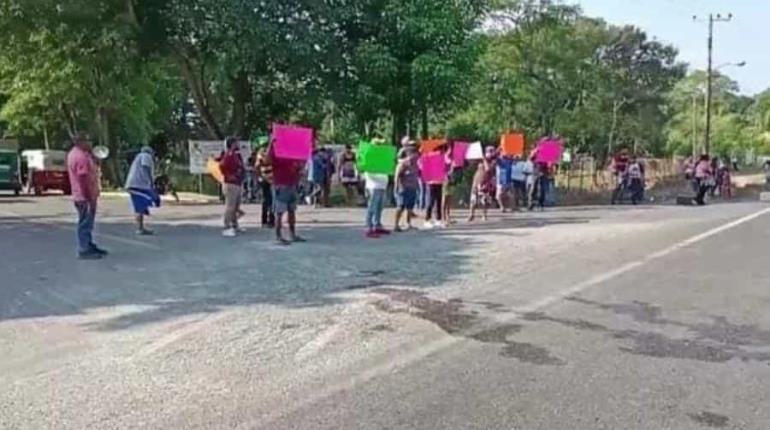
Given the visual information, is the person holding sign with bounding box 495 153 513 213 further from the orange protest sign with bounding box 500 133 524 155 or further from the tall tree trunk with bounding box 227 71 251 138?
the tall tree trunk with bounding box 227 71 251 138

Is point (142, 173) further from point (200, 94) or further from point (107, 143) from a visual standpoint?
point (107, 143)

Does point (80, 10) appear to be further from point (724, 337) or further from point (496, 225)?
point (724, 337)

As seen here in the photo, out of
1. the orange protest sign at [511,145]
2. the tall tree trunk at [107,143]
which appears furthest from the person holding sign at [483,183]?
the tall tree trunk at [107,143]

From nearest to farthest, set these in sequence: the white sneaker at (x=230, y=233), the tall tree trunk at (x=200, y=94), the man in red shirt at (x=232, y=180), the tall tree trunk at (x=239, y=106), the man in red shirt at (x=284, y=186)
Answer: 1. the man in red shirt at (x=284, y=186)
2. the man in red shirt at (x=232, y=180)
3. the white sneaker at (x=230, y=233)
4. the tall tree trunk at (x=200, y=94)
5. the tall tree trunk at (x=239, y=106)

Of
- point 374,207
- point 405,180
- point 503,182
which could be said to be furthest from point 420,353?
point 503,182

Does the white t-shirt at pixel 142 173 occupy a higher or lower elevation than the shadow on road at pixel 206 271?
higher

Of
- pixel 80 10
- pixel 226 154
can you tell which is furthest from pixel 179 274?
pixel 80 10

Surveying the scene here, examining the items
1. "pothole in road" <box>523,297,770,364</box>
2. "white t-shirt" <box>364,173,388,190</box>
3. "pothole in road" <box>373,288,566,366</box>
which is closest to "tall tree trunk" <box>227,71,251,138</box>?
"white t-shirt" <box>364,173,388,190</box>

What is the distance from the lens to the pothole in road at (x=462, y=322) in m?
7.17

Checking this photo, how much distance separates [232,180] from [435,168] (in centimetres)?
409

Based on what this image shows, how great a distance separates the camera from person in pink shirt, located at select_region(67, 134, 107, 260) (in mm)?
12734

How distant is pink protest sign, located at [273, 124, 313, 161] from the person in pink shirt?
285cm

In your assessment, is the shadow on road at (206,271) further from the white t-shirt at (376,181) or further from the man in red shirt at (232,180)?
the white t-shirt at (376,181)

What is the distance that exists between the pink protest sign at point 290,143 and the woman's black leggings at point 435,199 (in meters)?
3.98
